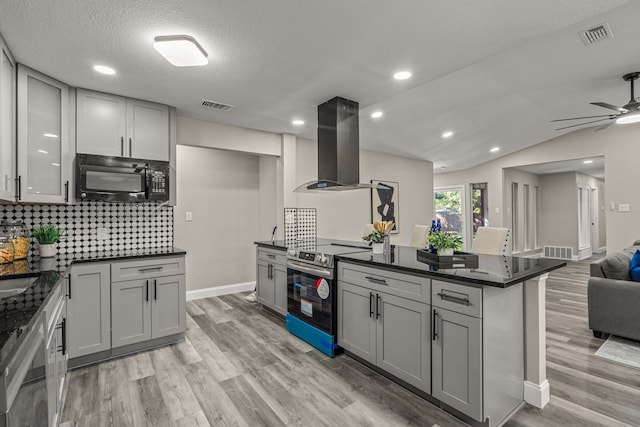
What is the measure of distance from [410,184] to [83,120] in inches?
228

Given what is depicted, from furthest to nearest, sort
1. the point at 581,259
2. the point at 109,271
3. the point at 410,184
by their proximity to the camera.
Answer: the point at 581,259 → the point at 410,184 → the point at 109,271

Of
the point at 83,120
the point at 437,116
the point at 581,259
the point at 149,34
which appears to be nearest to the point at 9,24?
the point at 149,34

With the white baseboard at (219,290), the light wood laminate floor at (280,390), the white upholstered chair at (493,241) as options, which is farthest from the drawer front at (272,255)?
the white upholstered chair at (493,241)

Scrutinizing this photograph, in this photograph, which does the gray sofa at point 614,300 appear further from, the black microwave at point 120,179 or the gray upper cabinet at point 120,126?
the gray upper cabinet at point 120,126

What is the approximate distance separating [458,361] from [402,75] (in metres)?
2.28

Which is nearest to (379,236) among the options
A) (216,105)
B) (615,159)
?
(216,105)

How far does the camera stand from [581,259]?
8211mm

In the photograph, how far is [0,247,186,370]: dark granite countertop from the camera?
1047mm

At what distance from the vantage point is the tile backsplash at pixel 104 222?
2.87 meters

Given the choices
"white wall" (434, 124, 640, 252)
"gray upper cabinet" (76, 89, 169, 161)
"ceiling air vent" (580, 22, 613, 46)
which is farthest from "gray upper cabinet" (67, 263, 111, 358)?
"white wall" (434, 124, 640, 252)

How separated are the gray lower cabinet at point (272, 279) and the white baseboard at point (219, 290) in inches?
34.9

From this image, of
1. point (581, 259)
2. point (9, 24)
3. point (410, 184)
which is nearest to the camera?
point (9, 24)

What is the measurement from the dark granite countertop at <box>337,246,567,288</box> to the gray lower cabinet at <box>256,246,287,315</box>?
3.91 feet

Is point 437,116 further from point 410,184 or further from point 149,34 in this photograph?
point 149,34
